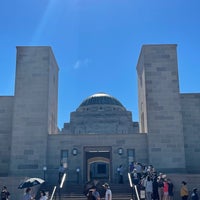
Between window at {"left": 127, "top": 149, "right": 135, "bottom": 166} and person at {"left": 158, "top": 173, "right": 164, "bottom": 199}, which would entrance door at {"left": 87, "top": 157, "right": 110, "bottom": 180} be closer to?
window at {"left": 127, "top": 149, "right": 135, "bottom": 166}

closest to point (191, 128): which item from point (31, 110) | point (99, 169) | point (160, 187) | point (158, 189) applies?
point (158, 189)

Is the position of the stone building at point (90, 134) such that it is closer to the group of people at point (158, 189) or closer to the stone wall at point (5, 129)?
the stone wall at point (5, 129)

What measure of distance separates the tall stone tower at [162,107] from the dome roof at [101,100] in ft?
68.3

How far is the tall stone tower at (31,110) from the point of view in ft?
80.0

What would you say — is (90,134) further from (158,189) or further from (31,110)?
(158,189)

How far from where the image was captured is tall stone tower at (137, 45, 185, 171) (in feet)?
79.5

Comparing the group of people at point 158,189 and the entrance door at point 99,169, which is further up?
the entrance door at point 99,169

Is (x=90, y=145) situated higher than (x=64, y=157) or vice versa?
(x=90, y=145)

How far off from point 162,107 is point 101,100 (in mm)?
22706

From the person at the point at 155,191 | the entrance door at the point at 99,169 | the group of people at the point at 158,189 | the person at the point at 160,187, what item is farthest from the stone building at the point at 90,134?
the entrance door at the point at 99,169

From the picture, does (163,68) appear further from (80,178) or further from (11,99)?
(11,99)

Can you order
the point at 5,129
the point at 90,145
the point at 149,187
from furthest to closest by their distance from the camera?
1. the point at 5,129
2. the point at 90,145
3. the point at 149,187

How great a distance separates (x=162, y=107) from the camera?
989 inches

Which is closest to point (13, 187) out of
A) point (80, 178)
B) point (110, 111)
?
point (80, 178)
